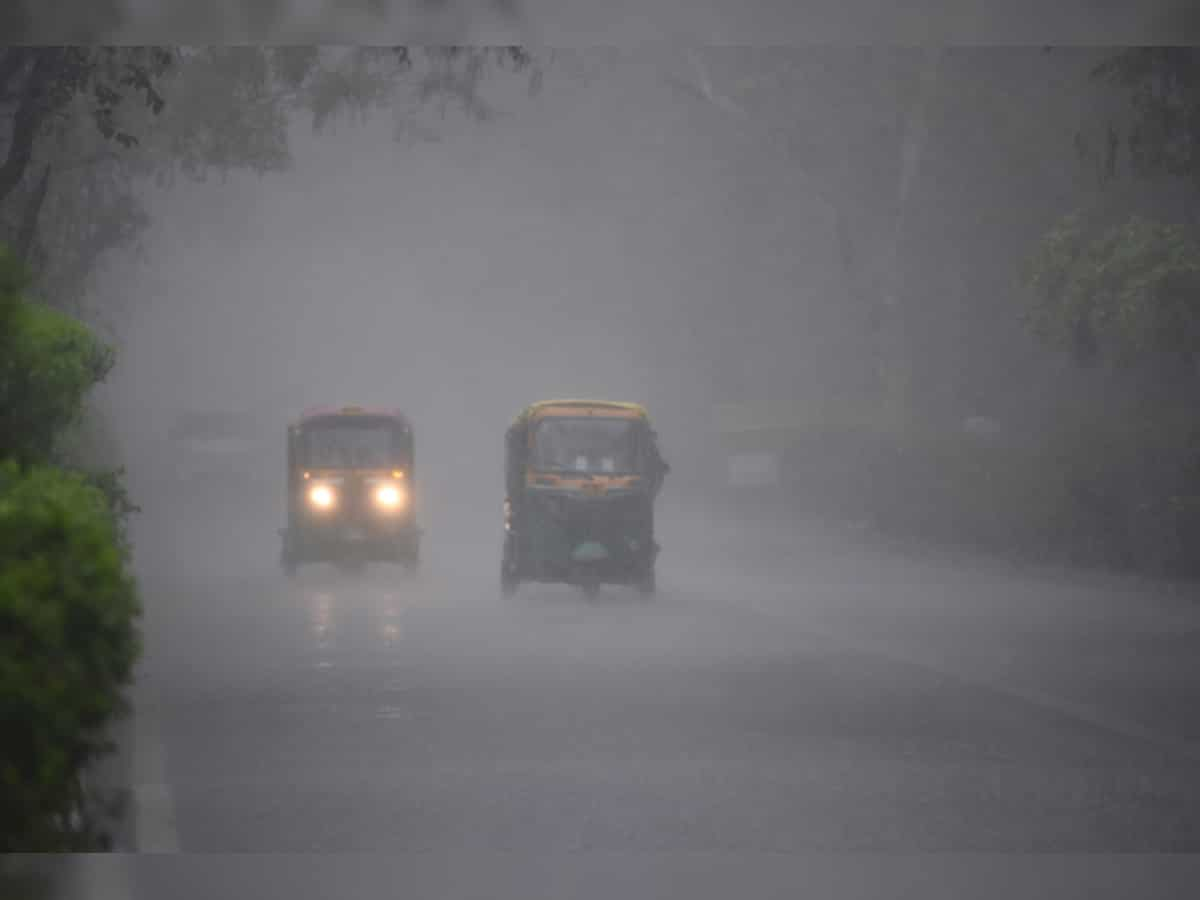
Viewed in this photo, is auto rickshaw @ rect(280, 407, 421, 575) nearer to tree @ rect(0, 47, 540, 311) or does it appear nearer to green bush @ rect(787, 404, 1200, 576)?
tree @ rect(0, 47, 540, 311)

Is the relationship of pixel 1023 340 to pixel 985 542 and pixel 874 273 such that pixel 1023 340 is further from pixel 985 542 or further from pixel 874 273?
pixel 985 542

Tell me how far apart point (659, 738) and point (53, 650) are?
878 centimetres

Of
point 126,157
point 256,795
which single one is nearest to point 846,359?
point 126,157

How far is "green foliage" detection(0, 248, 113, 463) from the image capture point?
733 cm

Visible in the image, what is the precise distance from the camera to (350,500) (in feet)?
91.8

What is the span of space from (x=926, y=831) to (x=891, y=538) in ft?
84.7

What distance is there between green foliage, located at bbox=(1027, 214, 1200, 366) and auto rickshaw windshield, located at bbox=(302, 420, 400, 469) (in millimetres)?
10332

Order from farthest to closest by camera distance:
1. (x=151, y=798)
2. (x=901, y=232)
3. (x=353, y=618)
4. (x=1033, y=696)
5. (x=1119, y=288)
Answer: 1. (x=901, y=232)
2. (x=1119, y=288)
3. (x=353, y=618)
4. (x=1033, y=696)
5. (x=151, y=798)

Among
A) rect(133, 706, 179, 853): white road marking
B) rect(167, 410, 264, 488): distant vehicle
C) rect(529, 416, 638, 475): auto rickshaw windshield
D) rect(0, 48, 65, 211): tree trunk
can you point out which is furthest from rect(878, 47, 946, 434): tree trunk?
rect(133, 706, 179, 853): white road marking

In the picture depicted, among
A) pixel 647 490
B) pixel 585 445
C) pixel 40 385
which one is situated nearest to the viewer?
pixel 40 385

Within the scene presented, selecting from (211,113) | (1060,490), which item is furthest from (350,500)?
(1060,490)

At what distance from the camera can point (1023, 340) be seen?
144 feet

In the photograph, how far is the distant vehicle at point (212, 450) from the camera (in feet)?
169

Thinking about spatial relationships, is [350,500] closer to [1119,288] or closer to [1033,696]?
[1119,288]
